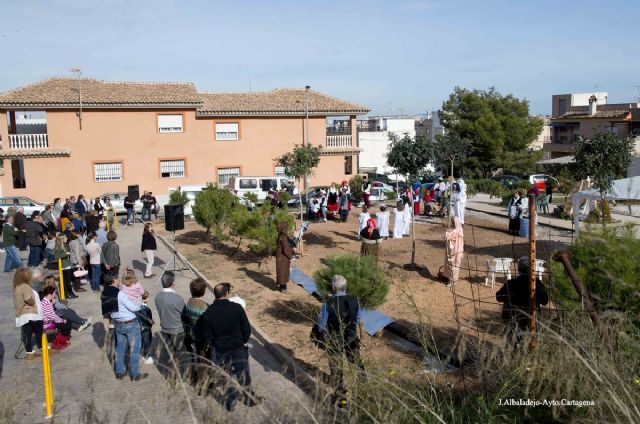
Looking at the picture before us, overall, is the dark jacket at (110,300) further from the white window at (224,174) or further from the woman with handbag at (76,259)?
the white window at (224,174)

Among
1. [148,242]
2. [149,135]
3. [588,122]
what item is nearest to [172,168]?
[149,135]

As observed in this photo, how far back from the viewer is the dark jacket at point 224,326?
6.34 metres

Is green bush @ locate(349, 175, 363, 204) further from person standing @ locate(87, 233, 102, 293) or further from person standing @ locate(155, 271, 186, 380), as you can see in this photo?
person standing @ locate(155, 271, 186, 380)

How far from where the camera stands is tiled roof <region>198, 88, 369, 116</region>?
35469 mm

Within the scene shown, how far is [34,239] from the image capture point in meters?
15.5

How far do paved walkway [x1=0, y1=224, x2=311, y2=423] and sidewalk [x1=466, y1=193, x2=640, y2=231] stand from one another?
39.8ft

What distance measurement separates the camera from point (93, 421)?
132 inches

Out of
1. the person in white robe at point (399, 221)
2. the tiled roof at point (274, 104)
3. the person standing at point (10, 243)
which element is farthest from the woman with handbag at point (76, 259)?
the tiled roof at point (274, 104)

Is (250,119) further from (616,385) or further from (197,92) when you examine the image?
(616,385)

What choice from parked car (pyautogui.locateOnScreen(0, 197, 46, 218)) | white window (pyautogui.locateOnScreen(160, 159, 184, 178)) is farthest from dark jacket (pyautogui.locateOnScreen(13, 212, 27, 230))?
white window (pyautogui.locateOnScreen(160, 159, 184, 178))

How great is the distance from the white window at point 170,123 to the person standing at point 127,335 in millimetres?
27494

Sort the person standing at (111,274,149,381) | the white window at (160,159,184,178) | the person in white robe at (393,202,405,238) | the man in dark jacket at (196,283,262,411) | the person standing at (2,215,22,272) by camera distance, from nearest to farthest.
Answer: the man in dark jacket at (196,283,262,411) → the person standing at (111,274,149,381) → the person standing at (2,215,22,272) → the person in white robe at (393,202,405,238) → the white window at (160,159,184,178)

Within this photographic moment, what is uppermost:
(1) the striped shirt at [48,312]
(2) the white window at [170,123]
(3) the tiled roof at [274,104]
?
(3) the tiled roof at [274,104]

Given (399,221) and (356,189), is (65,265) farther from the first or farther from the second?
(356,189)
